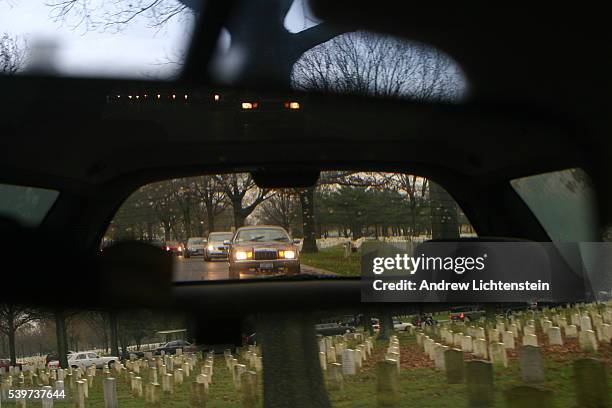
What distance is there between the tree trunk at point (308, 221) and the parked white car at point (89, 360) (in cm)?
85

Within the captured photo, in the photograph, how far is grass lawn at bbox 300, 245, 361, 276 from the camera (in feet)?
7.44

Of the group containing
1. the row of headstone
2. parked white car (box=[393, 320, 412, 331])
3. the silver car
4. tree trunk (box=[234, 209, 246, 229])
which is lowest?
the row of headstone

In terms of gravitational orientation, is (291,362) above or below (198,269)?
below

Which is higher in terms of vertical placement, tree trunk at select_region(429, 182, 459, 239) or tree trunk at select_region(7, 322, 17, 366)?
tree trunk at select_region(429, 182, 459, 239)

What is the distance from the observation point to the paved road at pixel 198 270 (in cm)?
219

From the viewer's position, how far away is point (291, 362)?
2.52 meters

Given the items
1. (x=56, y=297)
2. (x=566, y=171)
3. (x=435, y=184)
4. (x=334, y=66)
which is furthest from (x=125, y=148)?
(x=566, y=171)

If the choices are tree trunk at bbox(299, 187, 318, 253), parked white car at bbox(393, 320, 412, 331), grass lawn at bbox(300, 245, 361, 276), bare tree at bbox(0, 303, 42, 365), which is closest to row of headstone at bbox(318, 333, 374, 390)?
parked white car at bbox(393, 320, 412, 331)

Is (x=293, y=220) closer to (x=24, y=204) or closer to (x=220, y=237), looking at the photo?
(x=220, y=237)

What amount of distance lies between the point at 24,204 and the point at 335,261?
1127 millimetres

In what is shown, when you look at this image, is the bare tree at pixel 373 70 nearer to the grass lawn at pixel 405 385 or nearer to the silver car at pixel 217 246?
the silver car at pixel 217 246

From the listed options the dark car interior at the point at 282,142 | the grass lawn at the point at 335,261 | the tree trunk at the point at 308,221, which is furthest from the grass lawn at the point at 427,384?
the tree trunk at the point at 308,221

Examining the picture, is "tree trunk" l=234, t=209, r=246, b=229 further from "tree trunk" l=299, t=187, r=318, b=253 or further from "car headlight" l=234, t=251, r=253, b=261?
"tree trunk" l=299, t=187, r=318, b=253

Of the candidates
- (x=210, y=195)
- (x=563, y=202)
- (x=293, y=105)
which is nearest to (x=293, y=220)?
(x=210, y=195)
